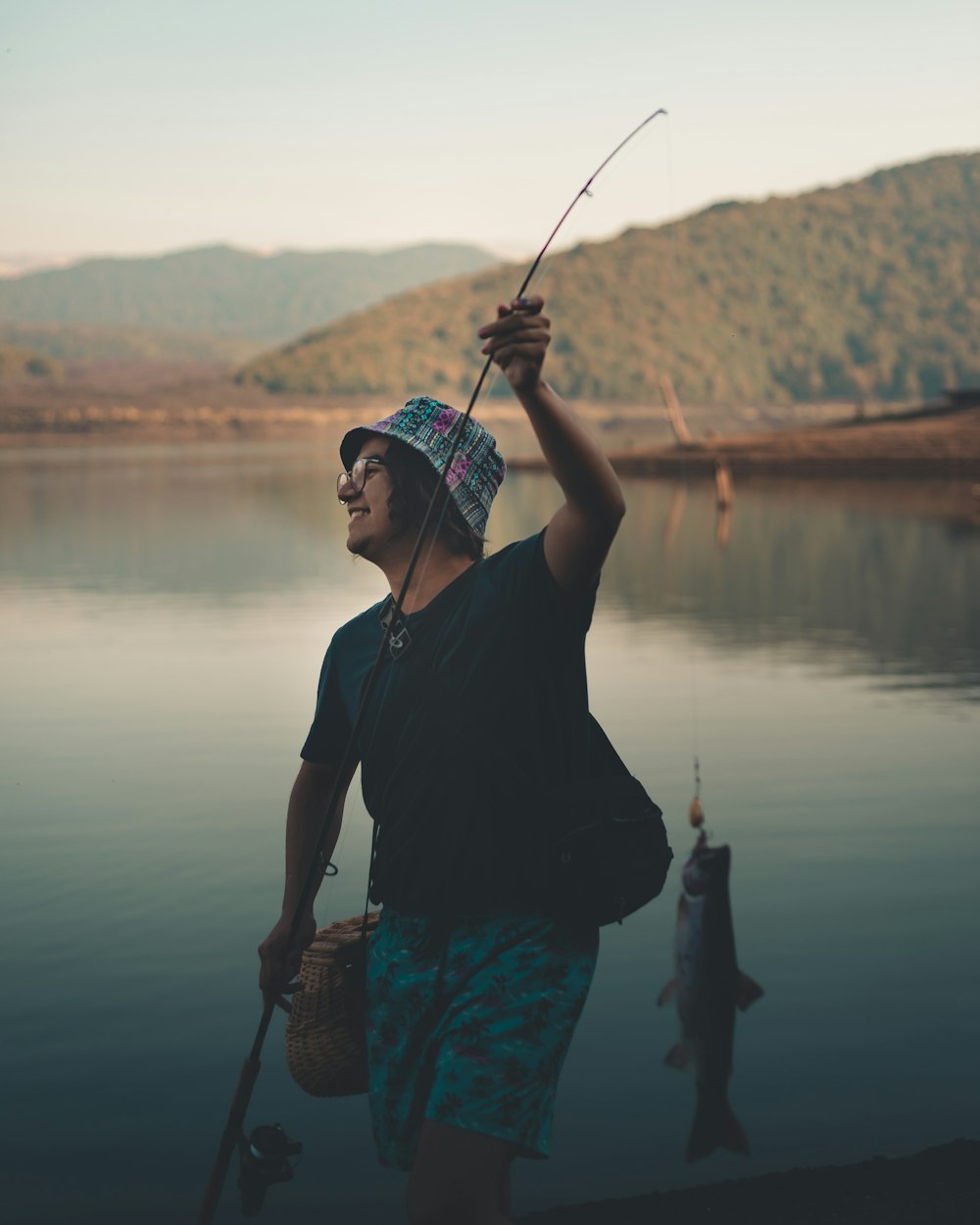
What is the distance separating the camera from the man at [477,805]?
3.40 m

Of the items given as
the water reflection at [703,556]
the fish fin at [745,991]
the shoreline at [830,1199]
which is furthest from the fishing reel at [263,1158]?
the water reflection at [703,556]

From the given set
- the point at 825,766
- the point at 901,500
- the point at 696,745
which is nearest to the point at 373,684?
the point at 825,766

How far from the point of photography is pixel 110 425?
19350cm

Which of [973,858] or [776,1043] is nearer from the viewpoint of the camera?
[776,1043]

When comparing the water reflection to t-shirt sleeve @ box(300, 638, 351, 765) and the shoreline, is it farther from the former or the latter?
t-shirt sleeve @ box(300, 638, 351, 765)

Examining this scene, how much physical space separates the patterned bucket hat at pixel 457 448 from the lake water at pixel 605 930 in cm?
297

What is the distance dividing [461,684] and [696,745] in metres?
11.4

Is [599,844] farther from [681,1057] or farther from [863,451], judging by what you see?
[863,451]

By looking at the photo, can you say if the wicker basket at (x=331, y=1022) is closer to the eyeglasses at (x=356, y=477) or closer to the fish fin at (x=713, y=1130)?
the fish fin at (x=713, y=1130)

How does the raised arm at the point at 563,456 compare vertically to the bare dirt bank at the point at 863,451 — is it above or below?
below

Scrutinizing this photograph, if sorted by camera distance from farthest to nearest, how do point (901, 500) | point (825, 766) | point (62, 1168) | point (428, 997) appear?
point (901, 500)
point (825, 766)
point (62, 1168)
point (428, 997)

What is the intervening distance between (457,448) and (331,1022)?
4.46 ft

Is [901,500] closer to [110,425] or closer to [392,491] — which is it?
[392,491]

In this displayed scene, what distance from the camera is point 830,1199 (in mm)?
5457
